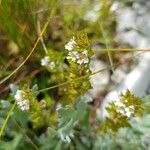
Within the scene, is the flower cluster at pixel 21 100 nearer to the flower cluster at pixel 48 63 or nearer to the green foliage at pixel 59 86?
the green foliage at pixel 59 86

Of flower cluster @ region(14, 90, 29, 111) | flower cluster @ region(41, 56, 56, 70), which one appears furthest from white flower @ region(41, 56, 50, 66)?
flower cluster @ region(14, 90, 29, 111)

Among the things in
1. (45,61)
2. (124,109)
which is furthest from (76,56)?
(45,61)

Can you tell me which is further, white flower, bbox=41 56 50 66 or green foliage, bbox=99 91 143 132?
white flower, bbox=41 56 50 66

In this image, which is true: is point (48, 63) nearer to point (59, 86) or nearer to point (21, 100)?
point (59, 86)

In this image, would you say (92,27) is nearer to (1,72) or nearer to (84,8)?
(84,8)

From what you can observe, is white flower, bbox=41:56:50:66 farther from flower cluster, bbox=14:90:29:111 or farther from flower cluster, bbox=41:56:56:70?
flower cluster, bbox=14:90:29:111

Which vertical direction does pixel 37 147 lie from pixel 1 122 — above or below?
below

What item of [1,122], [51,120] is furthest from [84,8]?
[1,122]

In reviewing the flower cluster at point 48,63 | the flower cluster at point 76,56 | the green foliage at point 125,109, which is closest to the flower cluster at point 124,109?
the green foliage at point 125,109
